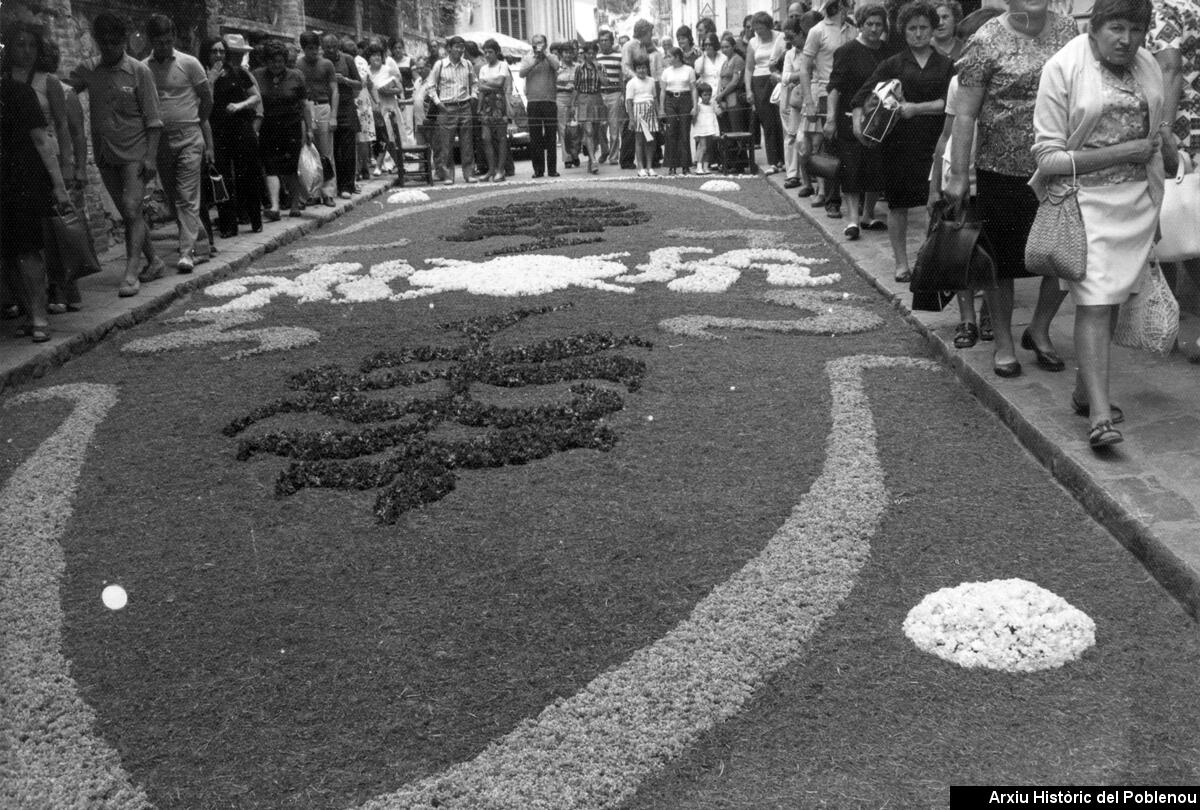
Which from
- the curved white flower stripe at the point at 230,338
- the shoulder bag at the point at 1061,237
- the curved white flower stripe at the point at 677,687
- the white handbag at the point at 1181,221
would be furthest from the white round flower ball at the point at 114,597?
the white handbag at the point at 1181,221

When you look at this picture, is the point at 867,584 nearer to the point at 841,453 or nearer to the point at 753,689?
the point at 753,689

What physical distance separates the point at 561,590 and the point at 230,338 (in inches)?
189

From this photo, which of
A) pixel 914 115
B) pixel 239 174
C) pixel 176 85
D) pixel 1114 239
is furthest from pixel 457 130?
pixel 1114 239

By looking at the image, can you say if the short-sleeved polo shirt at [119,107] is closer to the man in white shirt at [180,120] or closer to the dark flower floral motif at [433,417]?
the man in white shirt at [180,120]

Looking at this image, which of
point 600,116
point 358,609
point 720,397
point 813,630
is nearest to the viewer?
point 813,630

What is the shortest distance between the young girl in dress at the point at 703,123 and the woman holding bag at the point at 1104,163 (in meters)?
14.8

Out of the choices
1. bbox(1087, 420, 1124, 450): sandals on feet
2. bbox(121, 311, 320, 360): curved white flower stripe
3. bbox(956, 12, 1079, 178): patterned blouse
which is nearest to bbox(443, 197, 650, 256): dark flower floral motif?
bbox(121, 311, 320, 360): curved white flower stripe

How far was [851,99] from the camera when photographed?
10500 mm

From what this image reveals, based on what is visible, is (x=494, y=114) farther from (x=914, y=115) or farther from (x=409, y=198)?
(x=914, y=115)

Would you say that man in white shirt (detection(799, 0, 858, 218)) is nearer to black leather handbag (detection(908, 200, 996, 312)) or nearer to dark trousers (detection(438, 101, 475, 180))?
black leather handbag (detection(908, 200, 996, 312))

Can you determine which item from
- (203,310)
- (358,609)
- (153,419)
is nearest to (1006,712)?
(358,609)

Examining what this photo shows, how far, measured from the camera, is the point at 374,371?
7.02m

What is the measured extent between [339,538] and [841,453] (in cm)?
197

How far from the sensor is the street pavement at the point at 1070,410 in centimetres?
405
